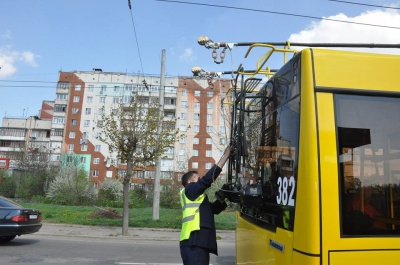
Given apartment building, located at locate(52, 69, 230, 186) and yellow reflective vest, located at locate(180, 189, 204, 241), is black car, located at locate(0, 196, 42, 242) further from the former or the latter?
apartment building, located at locate(52, 69, 230, 186)

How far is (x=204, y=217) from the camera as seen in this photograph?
13.5 feet

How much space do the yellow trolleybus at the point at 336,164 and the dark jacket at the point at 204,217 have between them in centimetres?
90

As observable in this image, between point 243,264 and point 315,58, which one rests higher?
point 315,58

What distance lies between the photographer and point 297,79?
2.82 m

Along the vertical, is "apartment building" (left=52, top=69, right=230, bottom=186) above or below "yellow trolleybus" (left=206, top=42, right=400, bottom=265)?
above

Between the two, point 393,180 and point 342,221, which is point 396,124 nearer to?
point 393,180

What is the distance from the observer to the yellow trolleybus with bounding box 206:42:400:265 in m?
2.43

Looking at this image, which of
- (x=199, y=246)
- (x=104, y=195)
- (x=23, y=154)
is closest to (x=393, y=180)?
(x=199, y=246)

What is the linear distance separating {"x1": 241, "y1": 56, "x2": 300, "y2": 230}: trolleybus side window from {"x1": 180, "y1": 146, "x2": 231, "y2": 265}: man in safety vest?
0.43 m

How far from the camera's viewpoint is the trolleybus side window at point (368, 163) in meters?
2.51

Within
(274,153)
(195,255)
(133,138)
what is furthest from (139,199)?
(274,153)

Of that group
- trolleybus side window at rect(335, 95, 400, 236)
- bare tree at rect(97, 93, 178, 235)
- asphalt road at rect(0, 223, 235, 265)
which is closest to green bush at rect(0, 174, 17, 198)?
asphalt road at rect(0, 223, 235, 265)

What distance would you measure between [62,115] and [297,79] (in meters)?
78.9

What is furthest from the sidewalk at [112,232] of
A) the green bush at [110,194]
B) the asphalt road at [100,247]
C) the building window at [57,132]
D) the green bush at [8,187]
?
the building window at [57,132]
